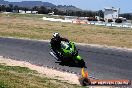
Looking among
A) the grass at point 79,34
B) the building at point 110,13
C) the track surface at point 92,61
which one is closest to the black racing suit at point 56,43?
the track surface at point 92,61

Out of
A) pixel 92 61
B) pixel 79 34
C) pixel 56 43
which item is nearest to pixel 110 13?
pixel 79 34

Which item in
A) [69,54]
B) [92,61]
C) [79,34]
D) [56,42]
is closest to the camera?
[69,54]

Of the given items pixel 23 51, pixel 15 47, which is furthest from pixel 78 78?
pixel 15 47

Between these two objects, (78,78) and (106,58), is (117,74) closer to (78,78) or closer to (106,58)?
(78,78)

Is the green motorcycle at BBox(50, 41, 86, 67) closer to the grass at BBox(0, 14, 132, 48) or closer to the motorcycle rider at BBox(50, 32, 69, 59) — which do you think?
the motorcycle rider at BBox(50, 32, 69, 59)

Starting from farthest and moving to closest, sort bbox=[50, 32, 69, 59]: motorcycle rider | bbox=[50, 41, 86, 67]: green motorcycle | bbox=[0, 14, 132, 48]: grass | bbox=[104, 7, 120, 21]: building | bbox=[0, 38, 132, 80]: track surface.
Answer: bbox=[104, 7, 120, 21]: building, bbox=[0, 14, 132, 48]: grass, bbox=[50, 32, 69, 59]: motorcycle rider, bbox=[50, 41, 86, 67]: green motorcycle, bbox=[0, 38, 132, 80]: track surface

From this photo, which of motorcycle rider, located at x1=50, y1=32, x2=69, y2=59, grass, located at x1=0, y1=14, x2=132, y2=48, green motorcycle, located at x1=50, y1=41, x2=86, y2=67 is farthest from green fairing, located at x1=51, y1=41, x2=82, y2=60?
grass, located at x1=0, y1=14, x2=132, y2=48

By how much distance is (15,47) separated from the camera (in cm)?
2566

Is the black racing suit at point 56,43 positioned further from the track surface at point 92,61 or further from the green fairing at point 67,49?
the track surface at point 92,61

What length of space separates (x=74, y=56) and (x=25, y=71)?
359 cm

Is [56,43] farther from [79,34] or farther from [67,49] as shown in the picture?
[79,34]

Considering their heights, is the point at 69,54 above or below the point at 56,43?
below

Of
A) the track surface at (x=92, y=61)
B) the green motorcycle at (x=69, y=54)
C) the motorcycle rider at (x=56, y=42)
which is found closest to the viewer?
the track surface at (x=92, y=61)

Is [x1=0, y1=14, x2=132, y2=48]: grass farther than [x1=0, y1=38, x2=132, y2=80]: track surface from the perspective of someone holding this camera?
Yes
